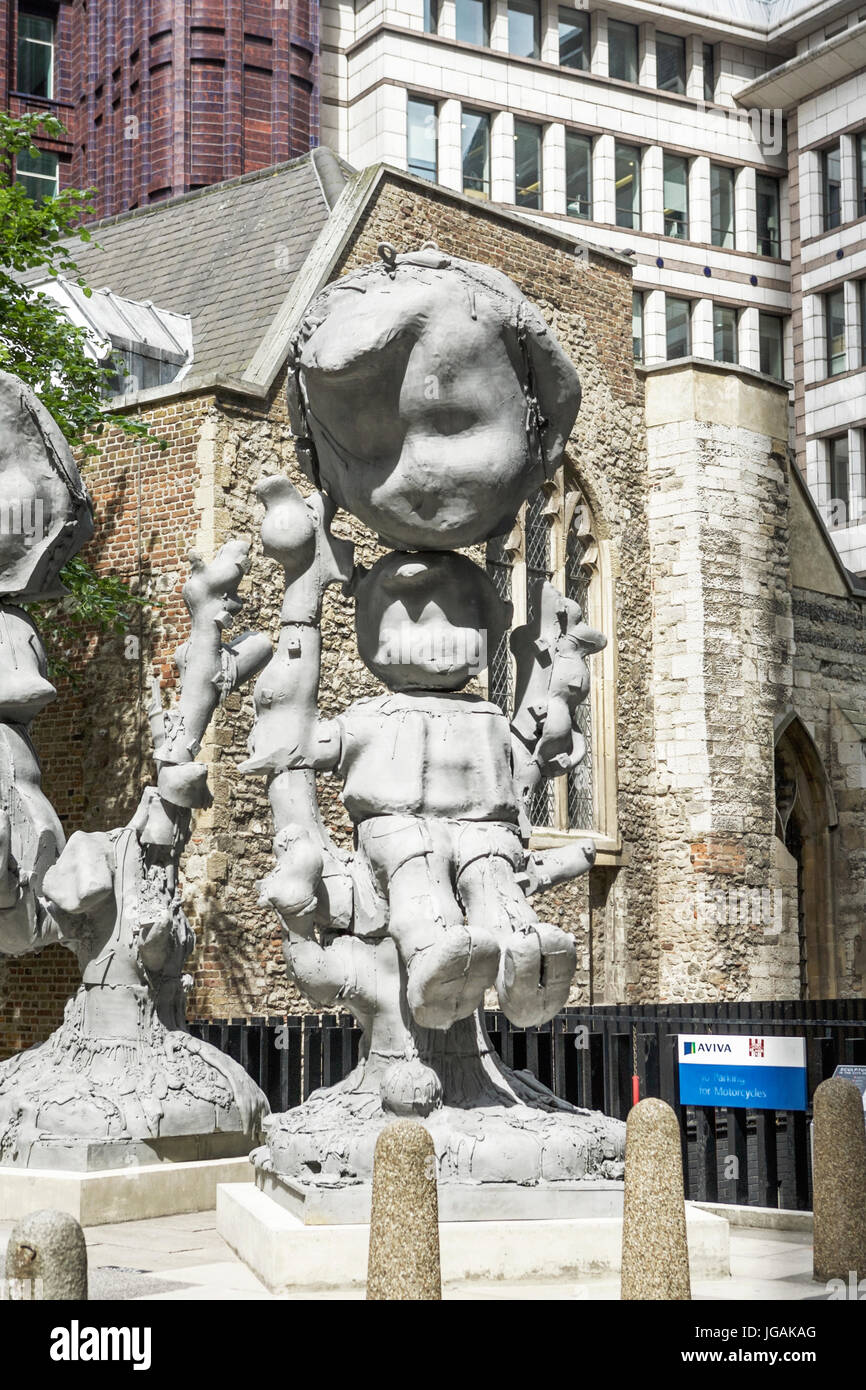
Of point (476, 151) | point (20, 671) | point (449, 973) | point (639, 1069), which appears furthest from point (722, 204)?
point (449, 973)

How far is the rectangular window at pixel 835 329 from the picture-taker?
42562 mm

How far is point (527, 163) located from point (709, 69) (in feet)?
24.3

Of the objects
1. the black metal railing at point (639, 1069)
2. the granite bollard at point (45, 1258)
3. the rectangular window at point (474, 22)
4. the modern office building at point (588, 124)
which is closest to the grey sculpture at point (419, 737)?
the black metal railing at point (639, 1069)

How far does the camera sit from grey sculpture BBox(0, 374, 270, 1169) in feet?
26.7

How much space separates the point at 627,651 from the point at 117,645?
7763 millimetres

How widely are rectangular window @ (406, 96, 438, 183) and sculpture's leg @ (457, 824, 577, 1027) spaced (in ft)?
116

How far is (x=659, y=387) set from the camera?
2497 centimetres

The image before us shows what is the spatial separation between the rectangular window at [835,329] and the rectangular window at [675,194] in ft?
12.9

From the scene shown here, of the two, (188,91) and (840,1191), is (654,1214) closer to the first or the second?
(840,1191)

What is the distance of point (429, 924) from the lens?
254 inches

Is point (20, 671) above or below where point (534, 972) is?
above

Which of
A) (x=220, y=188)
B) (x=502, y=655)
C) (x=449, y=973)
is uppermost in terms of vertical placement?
(x=220, y=188)

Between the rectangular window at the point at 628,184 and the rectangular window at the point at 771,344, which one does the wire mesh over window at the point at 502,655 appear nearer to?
the rectangular window at the point at 628,184
